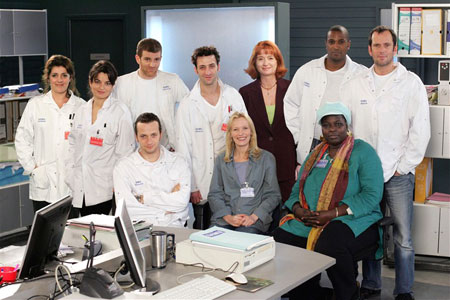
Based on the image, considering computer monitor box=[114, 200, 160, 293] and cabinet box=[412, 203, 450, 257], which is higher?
computer monitor box=[114, 200, 160, 293]

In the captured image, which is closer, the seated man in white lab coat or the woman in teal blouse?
the woman in teal blouse

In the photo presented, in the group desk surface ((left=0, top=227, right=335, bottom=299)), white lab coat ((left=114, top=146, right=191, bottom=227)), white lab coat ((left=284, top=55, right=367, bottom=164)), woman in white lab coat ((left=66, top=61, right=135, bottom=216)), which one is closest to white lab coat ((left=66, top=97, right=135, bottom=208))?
woman in white lab coat ((left=66, top=61, right=135, bottom=216))

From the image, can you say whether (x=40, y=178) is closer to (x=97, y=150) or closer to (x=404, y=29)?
(x=97, y=150)

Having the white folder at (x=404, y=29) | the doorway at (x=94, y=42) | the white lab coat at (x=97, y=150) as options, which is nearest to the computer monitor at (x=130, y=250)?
the white lab coat at (x=97, y=150)

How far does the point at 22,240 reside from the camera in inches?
249

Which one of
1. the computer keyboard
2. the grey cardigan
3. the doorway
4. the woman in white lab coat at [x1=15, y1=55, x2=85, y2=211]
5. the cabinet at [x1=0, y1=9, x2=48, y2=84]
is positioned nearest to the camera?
the computer keyboard

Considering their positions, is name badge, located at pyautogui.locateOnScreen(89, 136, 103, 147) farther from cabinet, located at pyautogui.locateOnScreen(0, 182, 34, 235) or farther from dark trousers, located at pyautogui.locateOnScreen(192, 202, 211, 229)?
cabinet, located at pyautogui.locateOnScreen(0, 182, 34, 235)

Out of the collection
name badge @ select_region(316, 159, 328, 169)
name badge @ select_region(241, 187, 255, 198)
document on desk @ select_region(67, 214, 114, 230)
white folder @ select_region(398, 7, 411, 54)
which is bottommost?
document on desk @ select_region(67, 214, 114, 230)

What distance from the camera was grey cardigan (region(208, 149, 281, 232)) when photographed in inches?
186

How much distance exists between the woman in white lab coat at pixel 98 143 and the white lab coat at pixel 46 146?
0.55ft

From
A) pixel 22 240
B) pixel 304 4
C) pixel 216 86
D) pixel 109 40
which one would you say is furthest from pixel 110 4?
pixel 216 86

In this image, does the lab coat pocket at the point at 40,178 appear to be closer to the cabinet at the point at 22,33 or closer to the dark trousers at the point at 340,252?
the dark trousers at the point at 340,252

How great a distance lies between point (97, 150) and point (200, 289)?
2.21 meters

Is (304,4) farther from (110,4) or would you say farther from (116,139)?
(116,139)
